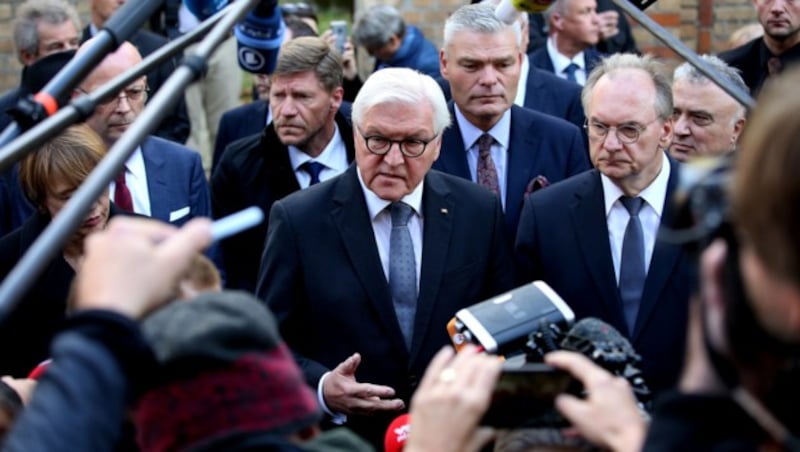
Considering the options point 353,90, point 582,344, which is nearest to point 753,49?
point 353,90

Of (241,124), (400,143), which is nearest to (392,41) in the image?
(241,124)

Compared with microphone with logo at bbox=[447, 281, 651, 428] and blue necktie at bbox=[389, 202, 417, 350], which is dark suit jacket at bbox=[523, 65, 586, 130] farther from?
microphone with logo at bbox=[447, 281, 651, 428]

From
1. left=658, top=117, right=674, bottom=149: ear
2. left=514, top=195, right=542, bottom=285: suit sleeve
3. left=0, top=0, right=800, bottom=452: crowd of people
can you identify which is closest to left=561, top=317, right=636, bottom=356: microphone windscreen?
left=0, top=0, right=800, bottom=452: crowd of people

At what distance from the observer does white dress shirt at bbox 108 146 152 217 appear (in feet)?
17.3

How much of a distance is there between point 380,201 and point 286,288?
0.42 meters

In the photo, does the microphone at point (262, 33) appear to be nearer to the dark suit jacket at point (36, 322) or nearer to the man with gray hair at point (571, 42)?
the dark suit jacket at point (36, 322)

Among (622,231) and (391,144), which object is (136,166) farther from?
(622,231)

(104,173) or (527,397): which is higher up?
(104,173)

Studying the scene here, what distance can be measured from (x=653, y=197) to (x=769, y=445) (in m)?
2.71

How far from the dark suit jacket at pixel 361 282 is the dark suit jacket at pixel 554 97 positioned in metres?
1.96

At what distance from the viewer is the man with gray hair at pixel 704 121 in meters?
5.50

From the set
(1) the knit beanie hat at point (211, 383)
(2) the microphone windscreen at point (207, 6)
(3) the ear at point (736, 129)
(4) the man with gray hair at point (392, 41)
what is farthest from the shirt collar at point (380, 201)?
(4) the man with gray hair at point (392, 41)

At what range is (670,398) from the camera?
1.96 meters

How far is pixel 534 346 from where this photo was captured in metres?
2.98
